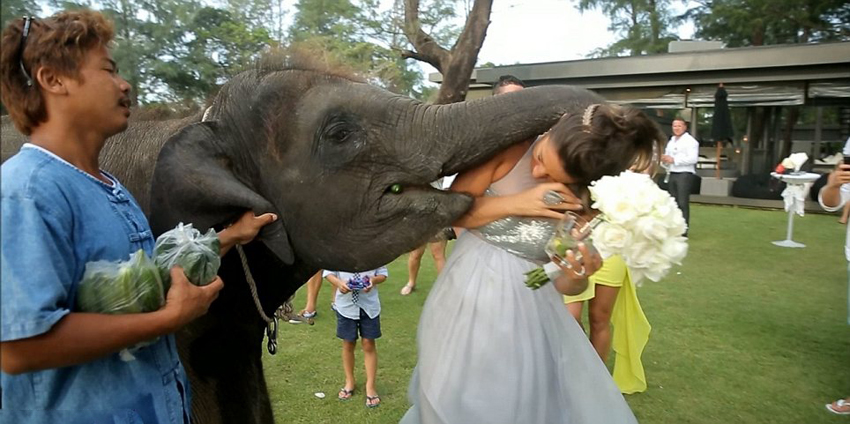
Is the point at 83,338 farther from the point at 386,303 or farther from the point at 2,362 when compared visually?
the point at 386,303

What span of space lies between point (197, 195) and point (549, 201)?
1.35 meters

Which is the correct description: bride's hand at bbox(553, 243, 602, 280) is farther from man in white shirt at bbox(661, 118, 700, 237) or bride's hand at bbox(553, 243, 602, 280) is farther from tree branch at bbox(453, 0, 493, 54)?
man in white shirt at bbox(661, 118, 700, 237)

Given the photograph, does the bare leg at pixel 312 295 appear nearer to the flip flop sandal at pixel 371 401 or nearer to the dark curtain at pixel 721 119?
the flip flop sandal at pixel 371 401

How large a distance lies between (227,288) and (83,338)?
107 cm

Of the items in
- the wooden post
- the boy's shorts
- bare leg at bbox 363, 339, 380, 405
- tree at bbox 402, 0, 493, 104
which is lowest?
bare leg at bbox 363, 339, 380, 405

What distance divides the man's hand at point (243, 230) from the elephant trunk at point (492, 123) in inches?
26.1

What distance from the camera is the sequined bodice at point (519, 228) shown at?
2719 mm

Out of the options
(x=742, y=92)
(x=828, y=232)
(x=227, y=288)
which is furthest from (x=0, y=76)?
(x=742, y=92)

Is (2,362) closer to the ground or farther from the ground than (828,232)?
farther from the ground

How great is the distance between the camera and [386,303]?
8375 mm

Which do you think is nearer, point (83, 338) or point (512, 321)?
point (83, 338)

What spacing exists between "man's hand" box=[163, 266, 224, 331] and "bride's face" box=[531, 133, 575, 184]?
137 cm

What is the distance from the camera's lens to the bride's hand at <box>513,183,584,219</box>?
8.45 feet

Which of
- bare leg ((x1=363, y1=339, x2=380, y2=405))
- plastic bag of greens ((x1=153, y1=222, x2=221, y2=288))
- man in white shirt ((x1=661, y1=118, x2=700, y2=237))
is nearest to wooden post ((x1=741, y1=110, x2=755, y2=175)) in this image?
man in white shirt ((x1=661, y1=118, x2=700, y2=237))
